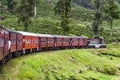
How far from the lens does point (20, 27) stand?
121 m

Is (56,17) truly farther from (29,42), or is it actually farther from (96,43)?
(29,42)

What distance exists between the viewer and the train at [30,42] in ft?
114

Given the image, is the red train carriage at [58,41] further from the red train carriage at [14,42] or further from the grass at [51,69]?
the red train carriage at [14,42]

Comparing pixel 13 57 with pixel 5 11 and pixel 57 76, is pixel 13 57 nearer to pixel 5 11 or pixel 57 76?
pixel 57 76

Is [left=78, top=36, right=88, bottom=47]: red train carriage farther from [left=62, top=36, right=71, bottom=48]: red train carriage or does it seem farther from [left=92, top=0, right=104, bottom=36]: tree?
[left=92, top=0, right=104, bottom=36]: tree

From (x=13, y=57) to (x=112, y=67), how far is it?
64.2 ft

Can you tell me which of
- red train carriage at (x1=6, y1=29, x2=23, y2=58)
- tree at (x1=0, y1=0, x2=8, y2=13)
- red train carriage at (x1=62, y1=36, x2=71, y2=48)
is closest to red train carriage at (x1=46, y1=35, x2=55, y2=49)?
red train carriage at (x1=62, y1=36, x2=71, y2=48)

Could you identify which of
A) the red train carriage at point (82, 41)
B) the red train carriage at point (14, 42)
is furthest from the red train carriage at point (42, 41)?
the red train carriage at point (82, 41)

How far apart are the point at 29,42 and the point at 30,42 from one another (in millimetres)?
911

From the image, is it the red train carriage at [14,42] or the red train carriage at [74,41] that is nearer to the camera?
the red train carriage at [14,42]

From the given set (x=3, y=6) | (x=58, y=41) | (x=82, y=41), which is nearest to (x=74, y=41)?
(x=82, y=41)

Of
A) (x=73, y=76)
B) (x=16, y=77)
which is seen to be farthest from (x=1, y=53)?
(x=73, y=76)

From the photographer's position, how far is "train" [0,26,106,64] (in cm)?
3478

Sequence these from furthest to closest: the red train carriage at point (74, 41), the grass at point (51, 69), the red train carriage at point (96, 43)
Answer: the red train carriage at point (96, 43) < the red train carriage at point (74, 41) < the grass at point (51, 69)
